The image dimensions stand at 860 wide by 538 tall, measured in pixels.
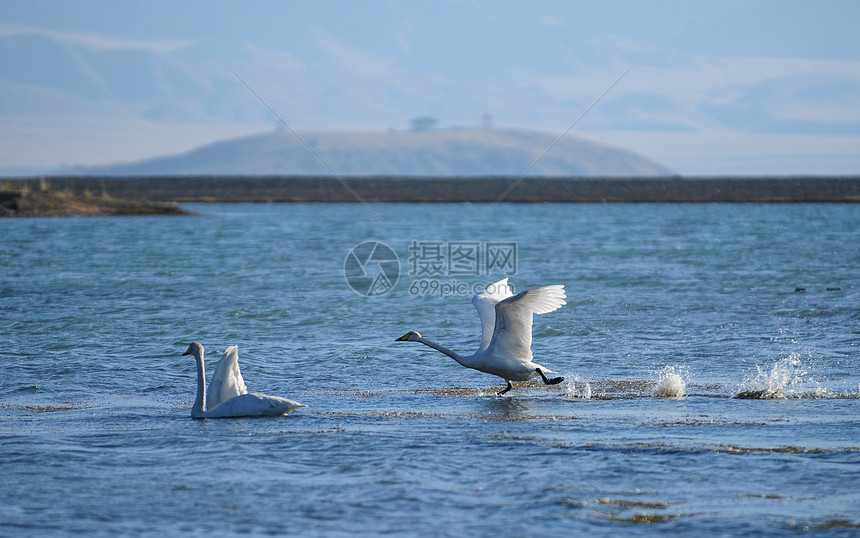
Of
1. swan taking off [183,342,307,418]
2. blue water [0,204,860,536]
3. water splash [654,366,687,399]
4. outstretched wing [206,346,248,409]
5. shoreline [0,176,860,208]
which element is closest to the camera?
blue water [0,204,860,536]

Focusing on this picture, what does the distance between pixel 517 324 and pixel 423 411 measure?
2.35 meters

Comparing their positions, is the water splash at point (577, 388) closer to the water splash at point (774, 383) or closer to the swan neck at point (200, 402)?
the water splash at point (774, 383)

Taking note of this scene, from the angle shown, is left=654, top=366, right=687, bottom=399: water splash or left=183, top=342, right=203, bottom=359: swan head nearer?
left=183, top=342, right=203, bottom=359: swan head

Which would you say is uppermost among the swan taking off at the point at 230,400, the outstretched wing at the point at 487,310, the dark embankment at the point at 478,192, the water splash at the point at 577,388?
the dark embankment at the point at 478,192

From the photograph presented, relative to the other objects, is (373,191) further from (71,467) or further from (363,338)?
(71,467)

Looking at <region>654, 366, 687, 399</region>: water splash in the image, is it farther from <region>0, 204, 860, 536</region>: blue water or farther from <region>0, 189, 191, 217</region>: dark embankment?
<region>0, 189, 191, 217</region>: dark embankment

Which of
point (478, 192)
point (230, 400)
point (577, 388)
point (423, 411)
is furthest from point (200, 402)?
point (478, 192)

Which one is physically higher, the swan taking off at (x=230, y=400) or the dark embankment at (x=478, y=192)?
the dark embankment at (x=478, y=192)

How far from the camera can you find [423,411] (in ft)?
39.3

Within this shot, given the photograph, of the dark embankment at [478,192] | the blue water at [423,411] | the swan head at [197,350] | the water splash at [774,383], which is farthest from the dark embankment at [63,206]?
the water splash at [774,383]

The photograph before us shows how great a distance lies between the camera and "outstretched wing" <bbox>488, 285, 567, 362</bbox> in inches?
523

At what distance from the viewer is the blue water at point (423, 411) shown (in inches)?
319

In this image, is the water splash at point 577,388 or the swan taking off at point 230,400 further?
the water splash at point 577,388

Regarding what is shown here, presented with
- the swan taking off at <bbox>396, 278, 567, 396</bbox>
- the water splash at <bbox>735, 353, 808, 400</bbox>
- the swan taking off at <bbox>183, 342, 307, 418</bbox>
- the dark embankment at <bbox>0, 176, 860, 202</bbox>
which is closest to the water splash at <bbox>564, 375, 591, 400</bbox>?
the swan taking off at <bbox>396, 278, 567, 396</bbox>
